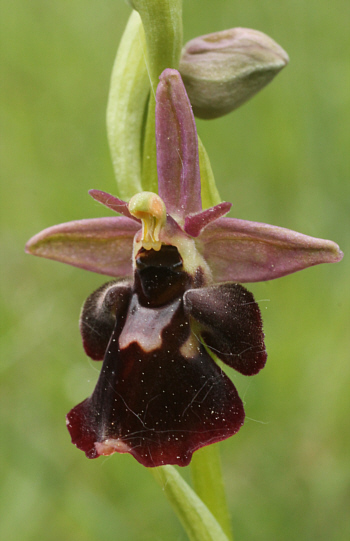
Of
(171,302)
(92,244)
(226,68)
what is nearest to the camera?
(171,302)

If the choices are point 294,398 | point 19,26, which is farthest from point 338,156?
point 19,26

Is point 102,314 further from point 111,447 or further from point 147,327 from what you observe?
point 111,447

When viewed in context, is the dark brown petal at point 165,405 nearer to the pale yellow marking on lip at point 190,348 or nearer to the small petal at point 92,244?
the pale yellow marking on lip at point 190,348

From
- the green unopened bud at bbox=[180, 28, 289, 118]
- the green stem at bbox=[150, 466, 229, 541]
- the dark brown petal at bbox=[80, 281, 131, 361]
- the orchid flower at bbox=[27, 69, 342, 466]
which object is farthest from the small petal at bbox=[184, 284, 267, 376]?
the green unopened bud at bbox=[180, 28, 289, 118]

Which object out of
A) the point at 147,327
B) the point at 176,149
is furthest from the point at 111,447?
the point at 176,149

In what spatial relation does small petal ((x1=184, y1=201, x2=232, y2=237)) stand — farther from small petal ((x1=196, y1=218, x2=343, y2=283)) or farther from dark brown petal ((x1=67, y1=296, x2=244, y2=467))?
dark brown petal ((x1=67, y1=296, x2=244, y2=467))

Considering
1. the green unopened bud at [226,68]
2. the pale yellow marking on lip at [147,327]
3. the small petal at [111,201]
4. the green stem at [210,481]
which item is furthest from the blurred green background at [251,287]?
the green unopened bud at [226,68]

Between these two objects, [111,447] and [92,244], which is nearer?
[111,447]

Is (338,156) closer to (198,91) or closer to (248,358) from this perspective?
(198,91)

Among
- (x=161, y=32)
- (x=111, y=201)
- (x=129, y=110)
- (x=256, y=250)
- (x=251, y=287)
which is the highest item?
(x=161, y=32)
